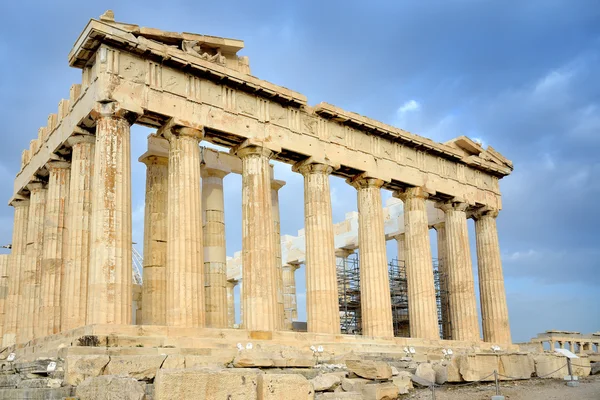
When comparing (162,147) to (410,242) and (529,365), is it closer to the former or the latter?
(410,242)

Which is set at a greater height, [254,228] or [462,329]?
[254,228]

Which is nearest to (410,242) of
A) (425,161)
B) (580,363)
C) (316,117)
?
(425,161)

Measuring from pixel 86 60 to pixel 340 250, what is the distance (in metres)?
20.7

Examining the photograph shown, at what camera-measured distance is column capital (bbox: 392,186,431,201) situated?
1228 inches

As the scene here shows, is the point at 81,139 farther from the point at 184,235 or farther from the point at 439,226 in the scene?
the point at 439,226

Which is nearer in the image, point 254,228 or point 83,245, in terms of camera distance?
point 83,245

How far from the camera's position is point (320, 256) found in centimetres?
2656

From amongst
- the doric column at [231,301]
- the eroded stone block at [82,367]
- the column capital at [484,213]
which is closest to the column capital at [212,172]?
the column capital at [484,213]

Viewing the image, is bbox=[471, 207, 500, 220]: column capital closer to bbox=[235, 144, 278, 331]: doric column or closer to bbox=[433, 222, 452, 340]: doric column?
bbox=[433, 222, 452, 340]: doric column

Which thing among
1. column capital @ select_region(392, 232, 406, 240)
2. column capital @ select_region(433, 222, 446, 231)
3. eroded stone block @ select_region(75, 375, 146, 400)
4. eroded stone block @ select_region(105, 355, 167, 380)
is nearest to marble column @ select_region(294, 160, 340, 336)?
column capital @ select_region(392, 232, 406, 240)

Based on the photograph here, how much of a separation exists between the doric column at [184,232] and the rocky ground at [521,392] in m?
8.45

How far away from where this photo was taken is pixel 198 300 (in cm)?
2208

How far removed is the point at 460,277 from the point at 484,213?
4491 millimetres

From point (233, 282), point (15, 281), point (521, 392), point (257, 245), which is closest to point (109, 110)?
point (257, 245)
